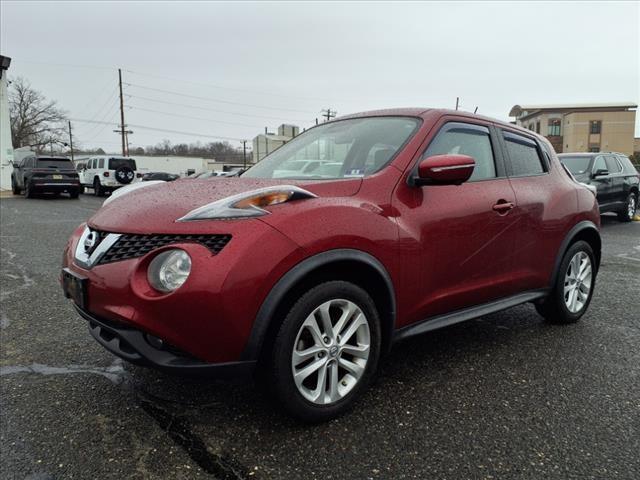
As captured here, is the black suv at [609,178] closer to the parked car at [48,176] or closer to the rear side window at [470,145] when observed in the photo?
the rear side window at [470,145]

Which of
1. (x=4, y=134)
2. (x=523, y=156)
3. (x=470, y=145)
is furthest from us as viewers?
(x=4, y=134)

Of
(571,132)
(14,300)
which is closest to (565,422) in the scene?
(14,300)

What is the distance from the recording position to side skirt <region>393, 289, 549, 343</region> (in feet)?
8.66

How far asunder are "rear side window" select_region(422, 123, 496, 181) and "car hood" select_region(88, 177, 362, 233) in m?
0.74

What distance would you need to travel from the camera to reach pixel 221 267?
1.94 meters

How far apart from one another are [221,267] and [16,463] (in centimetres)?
123

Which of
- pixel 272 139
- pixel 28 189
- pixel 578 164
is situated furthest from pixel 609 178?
pixel 272 139

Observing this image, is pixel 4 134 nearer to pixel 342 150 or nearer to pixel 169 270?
pixel 342 150

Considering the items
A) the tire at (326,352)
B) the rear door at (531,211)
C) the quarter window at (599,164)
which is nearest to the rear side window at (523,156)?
the rear door at (531,211)

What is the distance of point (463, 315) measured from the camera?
2.92 meters

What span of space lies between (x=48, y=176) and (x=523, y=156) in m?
18.7

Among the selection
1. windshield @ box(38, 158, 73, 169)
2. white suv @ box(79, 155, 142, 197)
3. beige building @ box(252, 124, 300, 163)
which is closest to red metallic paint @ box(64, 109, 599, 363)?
windshield @ box(38, 158, 73, 169)

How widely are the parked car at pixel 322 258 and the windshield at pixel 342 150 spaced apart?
15 mm

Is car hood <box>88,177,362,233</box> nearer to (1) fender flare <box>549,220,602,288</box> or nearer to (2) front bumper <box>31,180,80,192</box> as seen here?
(1) fender flare <box>549,220,602,288</box>
